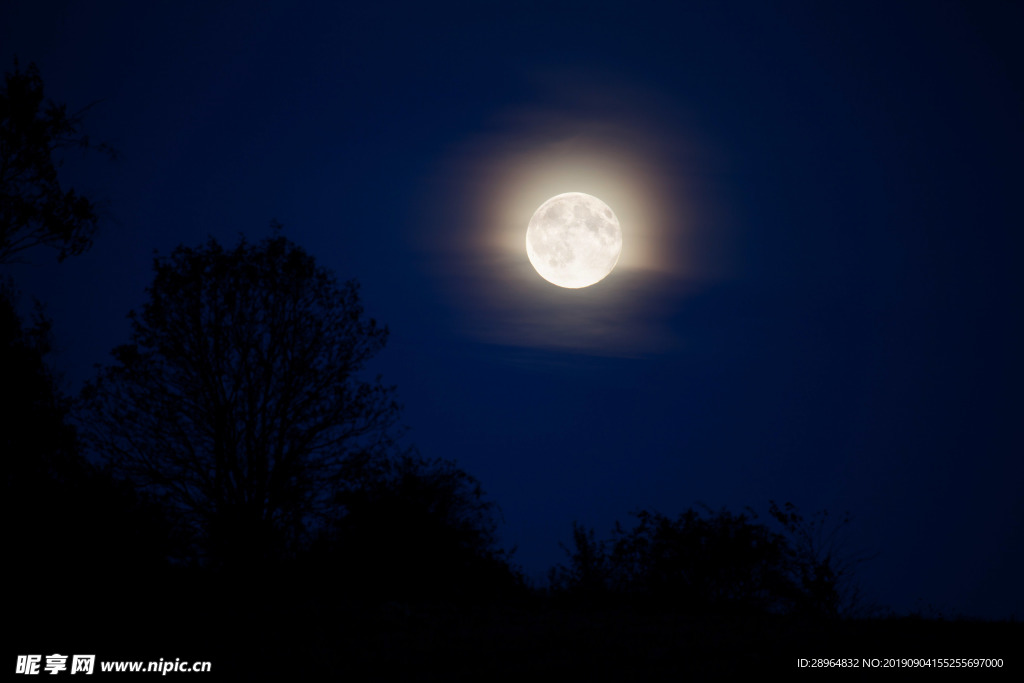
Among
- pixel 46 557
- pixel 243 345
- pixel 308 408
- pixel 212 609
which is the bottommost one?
pixel 212 609

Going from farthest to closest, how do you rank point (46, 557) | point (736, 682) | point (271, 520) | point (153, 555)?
point (271, 520)
point (153, 555)
point (46, 557)
point (736, 682)

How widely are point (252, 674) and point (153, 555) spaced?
606 centimetres

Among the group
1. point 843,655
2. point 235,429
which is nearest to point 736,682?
point 843,655

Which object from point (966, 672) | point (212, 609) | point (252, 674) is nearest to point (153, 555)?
point (212, 609)

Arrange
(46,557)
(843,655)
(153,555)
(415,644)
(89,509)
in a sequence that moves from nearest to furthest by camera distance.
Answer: (843,655)
(415,644)
(46,557)
(89,509)
(153,555)

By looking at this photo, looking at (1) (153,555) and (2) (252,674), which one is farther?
(1) (153,555)

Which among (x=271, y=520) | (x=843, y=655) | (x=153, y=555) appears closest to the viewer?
(x=843, y=655)

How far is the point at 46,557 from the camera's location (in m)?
11.1

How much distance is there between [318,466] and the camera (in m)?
15.0

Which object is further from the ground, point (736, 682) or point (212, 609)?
point (212, 609)

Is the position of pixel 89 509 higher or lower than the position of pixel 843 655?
higher

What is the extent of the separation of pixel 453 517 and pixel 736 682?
1101cm

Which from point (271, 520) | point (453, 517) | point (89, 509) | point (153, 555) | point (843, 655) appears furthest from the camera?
point (453, 517)

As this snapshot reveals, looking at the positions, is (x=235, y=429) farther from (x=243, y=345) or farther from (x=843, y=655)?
(x=843, y=655)
